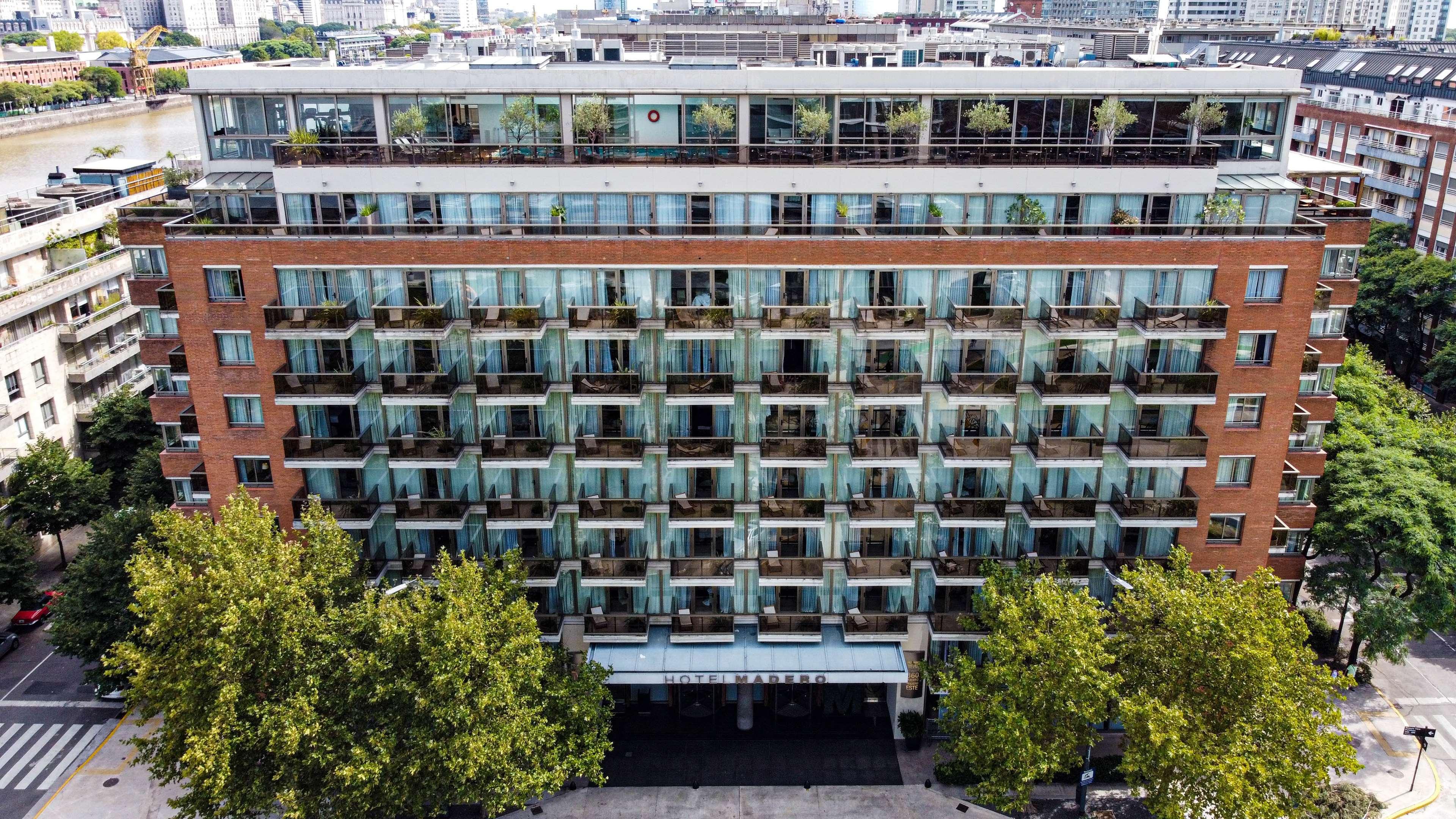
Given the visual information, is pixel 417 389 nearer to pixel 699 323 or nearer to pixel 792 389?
pixel 699 323

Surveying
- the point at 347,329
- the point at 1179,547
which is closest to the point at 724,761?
the point at 1179,547

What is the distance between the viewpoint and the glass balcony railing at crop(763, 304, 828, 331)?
4597cm

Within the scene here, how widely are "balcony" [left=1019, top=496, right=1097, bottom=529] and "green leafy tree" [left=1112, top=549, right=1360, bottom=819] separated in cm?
476

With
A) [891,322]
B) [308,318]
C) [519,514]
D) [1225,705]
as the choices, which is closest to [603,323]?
[519,514]

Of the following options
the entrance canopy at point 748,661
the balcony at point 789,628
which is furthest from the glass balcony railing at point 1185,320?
the balcony at point 789,628

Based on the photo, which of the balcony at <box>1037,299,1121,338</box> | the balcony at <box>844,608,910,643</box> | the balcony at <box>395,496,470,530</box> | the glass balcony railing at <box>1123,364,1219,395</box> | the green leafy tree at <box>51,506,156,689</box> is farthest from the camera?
the green leafy tree at <box>51,506,156,689</box>

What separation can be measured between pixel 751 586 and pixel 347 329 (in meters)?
23.6

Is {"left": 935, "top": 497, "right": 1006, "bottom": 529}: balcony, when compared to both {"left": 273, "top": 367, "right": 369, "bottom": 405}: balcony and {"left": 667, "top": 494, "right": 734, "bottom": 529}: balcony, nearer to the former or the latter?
{"left": 667, "top": 494, "right": 734, "bottom": 529}: balcony

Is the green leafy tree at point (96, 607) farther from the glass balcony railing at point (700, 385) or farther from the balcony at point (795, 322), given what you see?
the balcony at point (795, 322)

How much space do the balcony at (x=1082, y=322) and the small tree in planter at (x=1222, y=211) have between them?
6269mm

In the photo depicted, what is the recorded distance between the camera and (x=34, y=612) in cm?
6450

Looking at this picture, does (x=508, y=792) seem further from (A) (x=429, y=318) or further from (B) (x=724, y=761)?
(A) (x=429, y=318)

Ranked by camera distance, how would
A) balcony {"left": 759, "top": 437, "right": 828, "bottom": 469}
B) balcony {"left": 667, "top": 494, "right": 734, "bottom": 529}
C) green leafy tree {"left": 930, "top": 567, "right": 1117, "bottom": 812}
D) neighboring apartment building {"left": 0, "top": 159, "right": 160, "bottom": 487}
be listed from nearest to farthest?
green leafy tree {"left": 930, "top": 567, "right": 1117, "bottom": 812} → balcony {"left": 759, "top": 437, "right": 828, "bottom": 469} → balcony {"left": 667, "top": 494, "right": 734, "bottom": 529} → neighboring apartment building {"left": 0, "top": 159, "right": 160, "bottom": 487}

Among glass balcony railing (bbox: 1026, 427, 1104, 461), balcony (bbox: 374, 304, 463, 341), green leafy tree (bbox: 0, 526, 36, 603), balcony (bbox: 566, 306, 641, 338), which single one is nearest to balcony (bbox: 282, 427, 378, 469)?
balcony (bbox: 374, 304, 463, 341)
